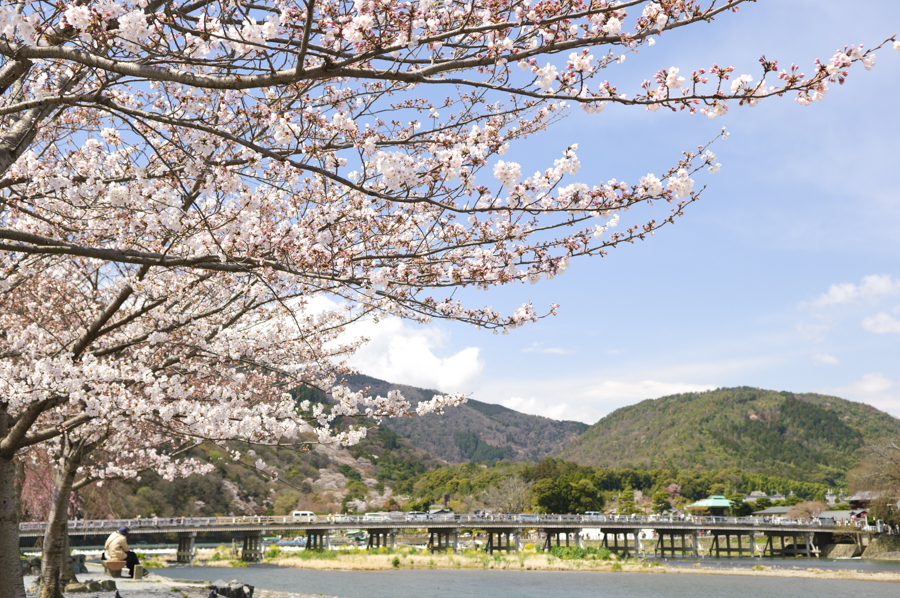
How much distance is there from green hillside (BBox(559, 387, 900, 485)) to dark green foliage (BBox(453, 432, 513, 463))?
39.3m

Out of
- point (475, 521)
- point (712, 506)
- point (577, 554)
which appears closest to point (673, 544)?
point (712, 506)

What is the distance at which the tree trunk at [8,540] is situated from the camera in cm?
710

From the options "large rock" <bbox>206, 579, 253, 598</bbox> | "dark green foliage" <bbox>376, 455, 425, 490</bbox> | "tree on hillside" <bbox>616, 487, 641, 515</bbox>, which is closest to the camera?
"large rock" <bbox>206, 579, 253, 598</bbox>

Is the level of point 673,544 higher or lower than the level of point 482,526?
lower

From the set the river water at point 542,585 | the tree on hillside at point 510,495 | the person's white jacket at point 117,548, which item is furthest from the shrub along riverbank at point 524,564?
the person's white jacket at point 117,548

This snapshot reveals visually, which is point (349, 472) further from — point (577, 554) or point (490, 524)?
point (577, 554)

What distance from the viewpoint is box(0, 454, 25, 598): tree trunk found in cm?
710

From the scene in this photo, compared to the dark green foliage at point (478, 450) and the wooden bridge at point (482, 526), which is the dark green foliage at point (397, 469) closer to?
the wooden bridge at point (482, 526)

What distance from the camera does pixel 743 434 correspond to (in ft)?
415

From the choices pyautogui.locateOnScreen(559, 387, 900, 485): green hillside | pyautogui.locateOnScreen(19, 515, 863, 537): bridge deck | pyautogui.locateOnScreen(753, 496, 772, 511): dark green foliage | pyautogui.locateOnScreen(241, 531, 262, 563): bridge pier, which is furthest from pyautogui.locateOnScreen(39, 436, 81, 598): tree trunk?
pyautogui.locateOnScreen(559, 387, 900, 485): green hillside

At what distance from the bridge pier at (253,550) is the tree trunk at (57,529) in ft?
129

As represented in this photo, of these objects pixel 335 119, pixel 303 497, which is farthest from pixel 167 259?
pixel 303 497

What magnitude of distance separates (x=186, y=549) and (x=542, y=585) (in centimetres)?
2936

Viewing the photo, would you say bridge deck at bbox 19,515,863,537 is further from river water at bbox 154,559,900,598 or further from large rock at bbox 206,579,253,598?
large rock at bbox 206,579,253,598
